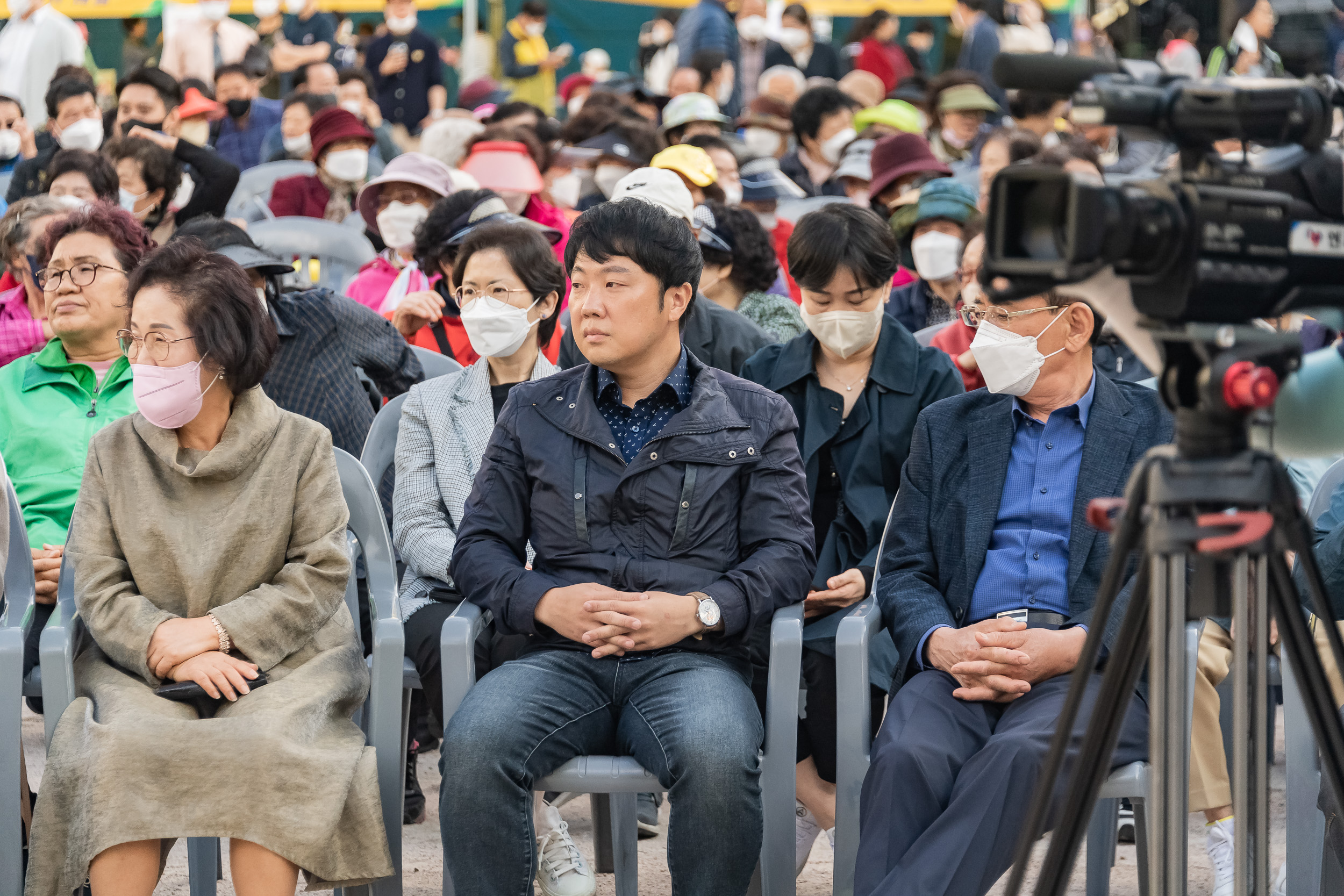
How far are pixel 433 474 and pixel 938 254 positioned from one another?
7.16ft

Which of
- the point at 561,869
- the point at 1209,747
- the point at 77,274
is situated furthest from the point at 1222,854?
the point at 77,274

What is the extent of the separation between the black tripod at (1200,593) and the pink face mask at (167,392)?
6.43 ft

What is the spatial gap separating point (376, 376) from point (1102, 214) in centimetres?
291

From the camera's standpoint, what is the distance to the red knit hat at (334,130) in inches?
281

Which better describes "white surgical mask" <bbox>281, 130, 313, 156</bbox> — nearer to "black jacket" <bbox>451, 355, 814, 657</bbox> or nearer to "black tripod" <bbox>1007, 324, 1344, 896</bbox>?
"black jacket" <bbox>451, 355, 814, 657</bbox>

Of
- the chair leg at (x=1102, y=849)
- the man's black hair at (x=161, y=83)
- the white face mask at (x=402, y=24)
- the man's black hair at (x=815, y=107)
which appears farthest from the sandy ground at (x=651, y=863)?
the white face mask at (x=402, y=24)

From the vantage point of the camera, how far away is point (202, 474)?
3.08m

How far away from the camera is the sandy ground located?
11.5ft

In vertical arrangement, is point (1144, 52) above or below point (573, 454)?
above

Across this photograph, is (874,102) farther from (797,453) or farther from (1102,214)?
(1102,214)

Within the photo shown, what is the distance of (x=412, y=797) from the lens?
3900 millimetres

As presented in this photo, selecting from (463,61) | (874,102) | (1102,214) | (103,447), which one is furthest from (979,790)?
(463,61)

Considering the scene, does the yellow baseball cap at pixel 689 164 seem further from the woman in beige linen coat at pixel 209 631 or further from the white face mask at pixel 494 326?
the woman in beige linen coat at pixel 209 631

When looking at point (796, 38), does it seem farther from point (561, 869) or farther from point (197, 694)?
point (197, 694)
